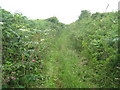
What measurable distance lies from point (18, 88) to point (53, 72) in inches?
70.5

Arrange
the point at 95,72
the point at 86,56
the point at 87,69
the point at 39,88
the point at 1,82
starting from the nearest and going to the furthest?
the point at 1,82
the point at 39,88
the point at 95,72
the point at 87,69
the point at 86,56

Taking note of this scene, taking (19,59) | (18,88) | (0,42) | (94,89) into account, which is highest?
(0,42)

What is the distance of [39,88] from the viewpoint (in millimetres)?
3504

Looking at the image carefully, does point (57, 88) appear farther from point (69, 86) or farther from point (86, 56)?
point (86, 56)

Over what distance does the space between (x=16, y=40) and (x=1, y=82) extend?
1.72 m

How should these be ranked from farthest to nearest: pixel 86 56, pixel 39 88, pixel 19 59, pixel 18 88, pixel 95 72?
pixel 86 56 < pixel 95 72 < pixel 19 59 < pixel 39 88 < pixel 18 88

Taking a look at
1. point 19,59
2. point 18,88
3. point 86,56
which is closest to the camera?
point 18,88

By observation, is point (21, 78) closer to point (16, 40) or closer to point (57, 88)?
point (57, 88)

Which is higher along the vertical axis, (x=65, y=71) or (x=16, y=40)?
(x=16, y=40)

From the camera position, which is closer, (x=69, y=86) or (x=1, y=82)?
(x=1, y=82)

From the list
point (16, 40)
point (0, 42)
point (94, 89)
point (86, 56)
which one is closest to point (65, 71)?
point (94, 89)

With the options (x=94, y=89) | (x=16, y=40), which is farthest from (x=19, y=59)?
(x=94, y=89)

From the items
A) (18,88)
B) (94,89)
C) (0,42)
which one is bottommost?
(94,89)

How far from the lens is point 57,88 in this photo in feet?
12.0
